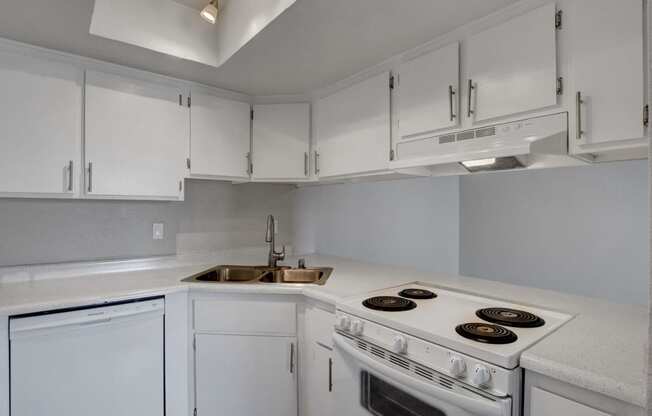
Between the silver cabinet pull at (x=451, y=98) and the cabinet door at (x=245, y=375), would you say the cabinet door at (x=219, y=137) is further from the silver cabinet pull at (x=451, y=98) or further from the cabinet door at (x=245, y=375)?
the silver cabinet pull at (x=451, y=98)

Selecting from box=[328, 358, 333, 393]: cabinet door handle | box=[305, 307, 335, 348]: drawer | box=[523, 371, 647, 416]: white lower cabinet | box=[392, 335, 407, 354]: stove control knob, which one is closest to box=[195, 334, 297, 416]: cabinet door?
box=[305, 307, 335, 348]: drawer

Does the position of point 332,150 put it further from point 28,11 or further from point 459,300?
point 28,11

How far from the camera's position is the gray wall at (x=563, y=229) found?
7.02 ft

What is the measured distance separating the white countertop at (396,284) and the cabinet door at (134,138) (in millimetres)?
511

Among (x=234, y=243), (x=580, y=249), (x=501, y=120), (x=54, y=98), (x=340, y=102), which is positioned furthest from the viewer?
(x=234, y=243)

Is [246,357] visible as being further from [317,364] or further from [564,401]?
[564,401]

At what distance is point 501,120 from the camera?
1375 mm

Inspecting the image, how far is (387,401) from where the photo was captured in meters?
1.27

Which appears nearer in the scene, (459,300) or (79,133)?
(459,300)

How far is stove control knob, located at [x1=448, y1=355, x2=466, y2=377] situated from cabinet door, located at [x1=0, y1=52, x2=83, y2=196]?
193cm

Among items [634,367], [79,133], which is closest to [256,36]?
[79,133]

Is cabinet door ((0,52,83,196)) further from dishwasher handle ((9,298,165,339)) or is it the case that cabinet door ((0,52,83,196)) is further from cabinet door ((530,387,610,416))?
cabinet door ((530,387,610,416))

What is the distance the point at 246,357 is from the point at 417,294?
0.95 metres

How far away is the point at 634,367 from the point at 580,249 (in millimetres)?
1824
